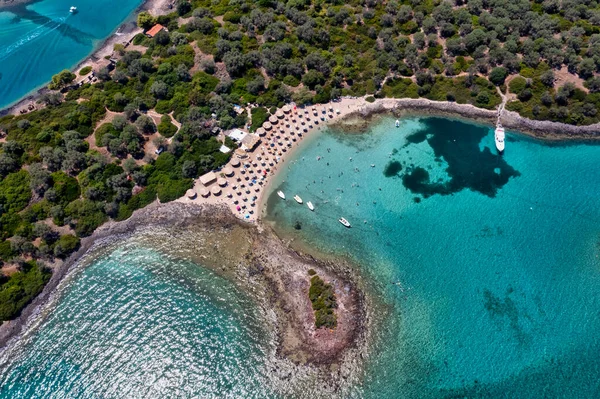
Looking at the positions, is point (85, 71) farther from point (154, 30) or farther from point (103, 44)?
point (154, 30)

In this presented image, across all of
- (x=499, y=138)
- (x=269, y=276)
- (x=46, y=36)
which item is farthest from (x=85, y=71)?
(x=499, y=138)

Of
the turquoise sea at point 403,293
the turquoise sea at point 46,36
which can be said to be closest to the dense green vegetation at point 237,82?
the turquoise sea at point 403,293

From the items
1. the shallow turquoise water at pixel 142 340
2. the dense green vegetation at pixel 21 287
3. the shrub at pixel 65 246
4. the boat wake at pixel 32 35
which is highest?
the boat wake at pixel 32 35

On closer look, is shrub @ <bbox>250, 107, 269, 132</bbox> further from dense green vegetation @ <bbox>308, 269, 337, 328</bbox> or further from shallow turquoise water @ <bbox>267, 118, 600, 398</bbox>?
dense green vegetation @ <bbox>308, 269, 337, 328</bbox>

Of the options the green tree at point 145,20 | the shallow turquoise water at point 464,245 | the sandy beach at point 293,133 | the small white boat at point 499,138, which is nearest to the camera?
the shallow turquoise water at point 464,245

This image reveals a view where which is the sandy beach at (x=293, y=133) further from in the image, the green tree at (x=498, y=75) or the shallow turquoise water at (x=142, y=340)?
the shallow turquoise water at (x=142, y=340)

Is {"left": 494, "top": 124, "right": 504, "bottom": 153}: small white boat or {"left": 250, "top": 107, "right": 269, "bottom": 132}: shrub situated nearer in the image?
{"left": 494, "top": 124, "right": 504, "bottom": 153}: small white boat

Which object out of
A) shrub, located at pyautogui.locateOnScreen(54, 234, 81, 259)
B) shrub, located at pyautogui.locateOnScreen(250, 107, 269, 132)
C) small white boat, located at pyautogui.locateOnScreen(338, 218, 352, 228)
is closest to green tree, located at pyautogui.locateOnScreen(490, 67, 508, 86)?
small white boat, located at pyautogui.locateOnScreen(338, 218, 352, 228)
